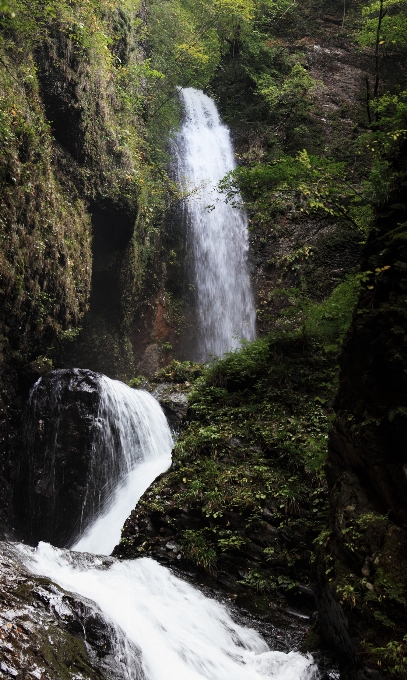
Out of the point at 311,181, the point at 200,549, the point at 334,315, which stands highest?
the point at 311,181

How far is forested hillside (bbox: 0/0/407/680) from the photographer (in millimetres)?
5082

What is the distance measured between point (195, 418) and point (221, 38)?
19.9 metres

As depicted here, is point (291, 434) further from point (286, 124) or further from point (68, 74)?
point (286, 124)

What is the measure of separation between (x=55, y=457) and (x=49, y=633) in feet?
22.6

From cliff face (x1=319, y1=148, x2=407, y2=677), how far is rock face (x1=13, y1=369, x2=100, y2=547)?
21.4 ft

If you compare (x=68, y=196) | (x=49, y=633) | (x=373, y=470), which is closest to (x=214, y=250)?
(x=68, y=196)

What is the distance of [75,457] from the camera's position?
10.9 m

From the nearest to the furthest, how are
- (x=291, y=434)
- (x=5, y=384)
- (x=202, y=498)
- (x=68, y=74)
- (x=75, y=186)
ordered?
(x=202, y=498) < (x=291, y=434) < (x=5, y=384) < (x=68, y=74) < (x=75, y=186)

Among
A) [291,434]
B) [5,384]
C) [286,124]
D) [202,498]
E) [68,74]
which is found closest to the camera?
[202,498]

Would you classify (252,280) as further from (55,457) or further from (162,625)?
(162,625)

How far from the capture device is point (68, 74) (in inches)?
463

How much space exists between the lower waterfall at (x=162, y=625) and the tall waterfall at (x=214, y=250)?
420 inches

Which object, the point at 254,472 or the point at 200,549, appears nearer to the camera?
the point at 200,549

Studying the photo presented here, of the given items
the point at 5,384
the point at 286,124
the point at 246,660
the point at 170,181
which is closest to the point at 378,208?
the point at 246,660
